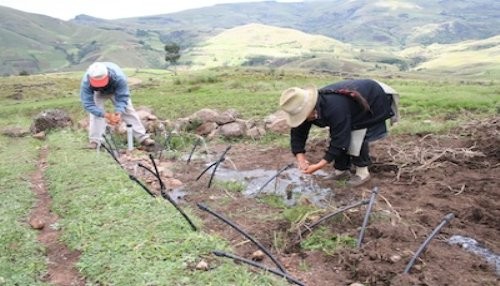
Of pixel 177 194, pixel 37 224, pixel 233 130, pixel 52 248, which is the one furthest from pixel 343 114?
pixel 233 130

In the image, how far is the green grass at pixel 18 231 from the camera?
4.37 meters

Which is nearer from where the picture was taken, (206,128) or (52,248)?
(52,248)

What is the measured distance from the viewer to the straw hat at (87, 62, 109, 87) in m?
8.31

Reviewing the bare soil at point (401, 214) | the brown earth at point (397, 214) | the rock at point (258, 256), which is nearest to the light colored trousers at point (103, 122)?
the brown earth at point (397, 214)

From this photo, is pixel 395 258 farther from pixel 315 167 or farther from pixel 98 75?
pixel 98 75

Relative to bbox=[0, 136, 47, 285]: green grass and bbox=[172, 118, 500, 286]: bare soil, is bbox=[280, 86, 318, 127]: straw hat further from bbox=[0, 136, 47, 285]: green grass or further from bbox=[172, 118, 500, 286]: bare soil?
bbox=[0, 136, 47, 285]: green grass

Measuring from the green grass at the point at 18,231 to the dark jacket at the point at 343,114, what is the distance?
3257 mm

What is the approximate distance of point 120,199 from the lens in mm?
5773

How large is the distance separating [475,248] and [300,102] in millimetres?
2382

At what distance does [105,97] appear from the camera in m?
9.22

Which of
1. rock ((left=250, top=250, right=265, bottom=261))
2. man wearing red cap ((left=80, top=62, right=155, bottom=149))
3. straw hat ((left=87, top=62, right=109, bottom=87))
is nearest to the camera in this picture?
rock ((left=250, top=250, right=265, bottom=261))

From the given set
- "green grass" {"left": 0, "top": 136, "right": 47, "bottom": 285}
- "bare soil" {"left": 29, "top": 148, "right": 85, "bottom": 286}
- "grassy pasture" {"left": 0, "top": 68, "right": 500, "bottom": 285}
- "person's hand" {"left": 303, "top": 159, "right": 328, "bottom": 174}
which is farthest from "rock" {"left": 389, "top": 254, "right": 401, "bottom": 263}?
"green grass" {"left": 0, "top": 136, "right": 47, "bottom": 285}

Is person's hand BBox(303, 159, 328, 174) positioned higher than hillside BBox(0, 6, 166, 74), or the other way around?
person's hand BBox(303, 159, 328, 174)

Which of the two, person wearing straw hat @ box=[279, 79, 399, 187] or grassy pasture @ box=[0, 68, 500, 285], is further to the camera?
person wearing straw hat @ box=[279, 79, 399, 187]
